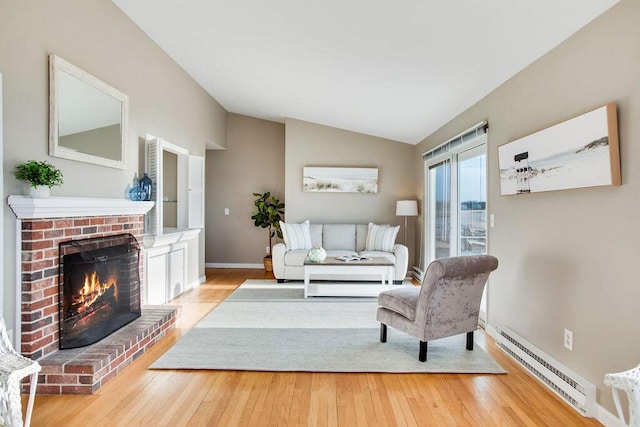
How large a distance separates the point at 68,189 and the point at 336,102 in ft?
11.0

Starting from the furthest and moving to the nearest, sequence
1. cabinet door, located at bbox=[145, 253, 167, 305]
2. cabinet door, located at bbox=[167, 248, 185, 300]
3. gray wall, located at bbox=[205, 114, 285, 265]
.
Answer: gray wall, located at bbox=[205, 114, 285, 265]
cabinet door, located at bbox=[167, 248, 185, 300]
cabinet door, located at bbox=[145, 253, 167, 305]

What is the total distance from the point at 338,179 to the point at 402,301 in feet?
12.7

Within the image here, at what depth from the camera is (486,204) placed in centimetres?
368

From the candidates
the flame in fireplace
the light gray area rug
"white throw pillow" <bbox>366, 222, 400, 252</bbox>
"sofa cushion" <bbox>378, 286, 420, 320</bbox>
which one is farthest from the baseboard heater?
the flame in fireplace

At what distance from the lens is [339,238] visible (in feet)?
20.6

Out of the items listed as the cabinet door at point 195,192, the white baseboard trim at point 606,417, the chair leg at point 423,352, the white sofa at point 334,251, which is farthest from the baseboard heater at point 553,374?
the cabinet door at point 195,192

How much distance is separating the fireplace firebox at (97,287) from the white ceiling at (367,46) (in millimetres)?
2119

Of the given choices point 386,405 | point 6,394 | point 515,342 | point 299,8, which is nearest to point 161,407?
point 6,394

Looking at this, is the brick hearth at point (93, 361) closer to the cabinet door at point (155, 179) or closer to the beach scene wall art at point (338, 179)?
the cabinet door at point (155, 179)

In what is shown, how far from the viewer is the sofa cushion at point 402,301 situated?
2.89 meters

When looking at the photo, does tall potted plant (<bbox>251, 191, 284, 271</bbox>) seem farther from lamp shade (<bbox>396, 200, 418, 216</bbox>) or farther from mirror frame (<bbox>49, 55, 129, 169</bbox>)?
mirror frame (<bbox>49, 55, 129, 169</bbox>)

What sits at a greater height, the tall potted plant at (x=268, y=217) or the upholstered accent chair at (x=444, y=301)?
the tall potted plant at (x=268, y=217)

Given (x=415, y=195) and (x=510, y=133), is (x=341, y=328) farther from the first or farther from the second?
(x=415, y=195)

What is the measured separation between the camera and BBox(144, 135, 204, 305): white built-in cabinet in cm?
394
